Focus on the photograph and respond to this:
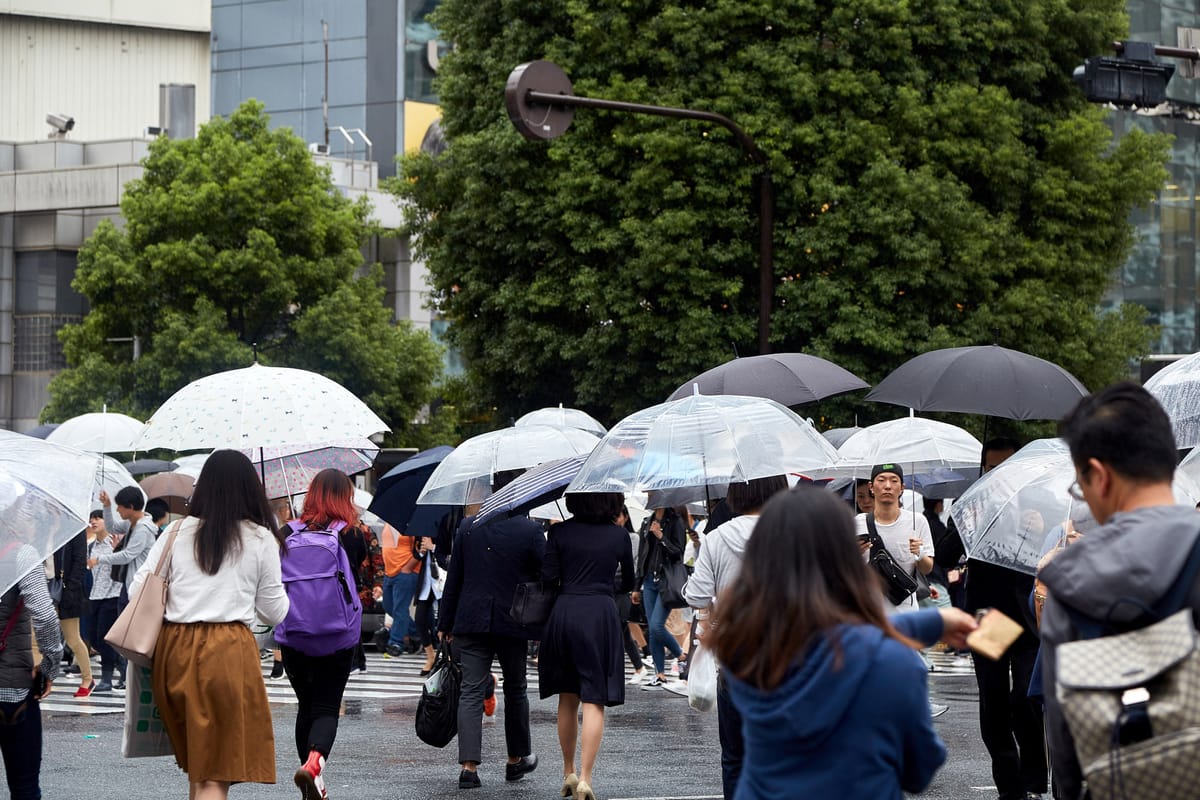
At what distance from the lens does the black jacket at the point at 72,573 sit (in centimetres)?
1622

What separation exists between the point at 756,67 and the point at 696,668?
1829 centimetres

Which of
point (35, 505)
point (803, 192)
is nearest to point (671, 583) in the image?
point (803, 192)

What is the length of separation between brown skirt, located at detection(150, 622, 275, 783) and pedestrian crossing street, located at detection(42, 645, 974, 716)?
7025 millimetres

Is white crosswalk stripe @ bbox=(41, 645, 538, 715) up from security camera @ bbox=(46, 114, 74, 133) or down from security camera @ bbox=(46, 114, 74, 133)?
down

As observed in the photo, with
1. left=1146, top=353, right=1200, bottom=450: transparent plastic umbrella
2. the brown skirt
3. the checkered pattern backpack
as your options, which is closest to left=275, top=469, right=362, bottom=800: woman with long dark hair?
the brown skirt

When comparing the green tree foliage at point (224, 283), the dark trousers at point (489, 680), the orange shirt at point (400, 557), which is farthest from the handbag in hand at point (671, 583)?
the green tree foliage at point (224, 283)

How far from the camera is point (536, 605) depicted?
10.2m

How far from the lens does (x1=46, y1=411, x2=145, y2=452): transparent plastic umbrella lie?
77.4 ft

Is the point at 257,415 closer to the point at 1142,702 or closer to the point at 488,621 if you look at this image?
the point at 488,621

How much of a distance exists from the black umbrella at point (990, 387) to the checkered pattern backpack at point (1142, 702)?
800 centimetres

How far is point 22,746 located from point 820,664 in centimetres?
506

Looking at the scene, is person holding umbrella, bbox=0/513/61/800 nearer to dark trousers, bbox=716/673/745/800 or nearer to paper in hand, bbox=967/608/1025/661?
dark trousers, bbox=716/673/745/800

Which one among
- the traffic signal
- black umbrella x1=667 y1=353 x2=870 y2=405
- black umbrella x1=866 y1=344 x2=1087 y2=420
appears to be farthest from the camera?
the traffic signal

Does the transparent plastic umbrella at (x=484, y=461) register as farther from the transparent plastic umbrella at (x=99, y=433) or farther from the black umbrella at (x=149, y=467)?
the black umbrella at (x=149, y=467)
